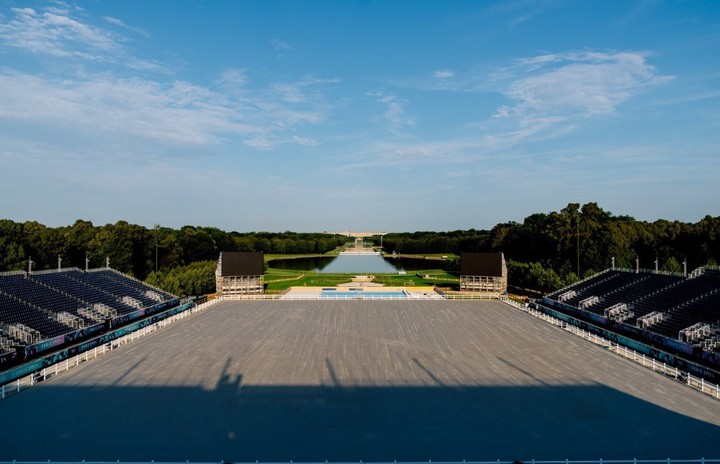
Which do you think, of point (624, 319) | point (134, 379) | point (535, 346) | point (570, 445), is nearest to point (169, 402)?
point (134, 379)

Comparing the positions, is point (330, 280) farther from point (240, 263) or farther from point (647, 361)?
point (647, 361)

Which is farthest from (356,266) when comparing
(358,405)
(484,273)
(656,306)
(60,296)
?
(358,405)

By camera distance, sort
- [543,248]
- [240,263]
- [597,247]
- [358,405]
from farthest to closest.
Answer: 1. [543,248]
2. [597,247]
3. [240,263]
4. [358,405]

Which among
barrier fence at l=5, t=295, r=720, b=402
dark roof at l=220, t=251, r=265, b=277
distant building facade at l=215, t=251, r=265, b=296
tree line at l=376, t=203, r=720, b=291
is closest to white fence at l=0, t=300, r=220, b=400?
barrier fence at l=5, t=295, r=720, b=402

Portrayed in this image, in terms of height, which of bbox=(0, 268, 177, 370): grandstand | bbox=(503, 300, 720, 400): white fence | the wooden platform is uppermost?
bbox=(0, 268, 177, 370): grandstand

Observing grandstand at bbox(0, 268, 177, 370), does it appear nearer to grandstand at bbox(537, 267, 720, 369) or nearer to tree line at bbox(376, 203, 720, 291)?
grandstand at bbox(537, 267, 720, 369)

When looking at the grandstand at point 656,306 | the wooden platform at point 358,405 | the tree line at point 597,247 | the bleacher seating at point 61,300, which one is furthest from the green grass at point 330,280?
the wooden platform at point 358,405
